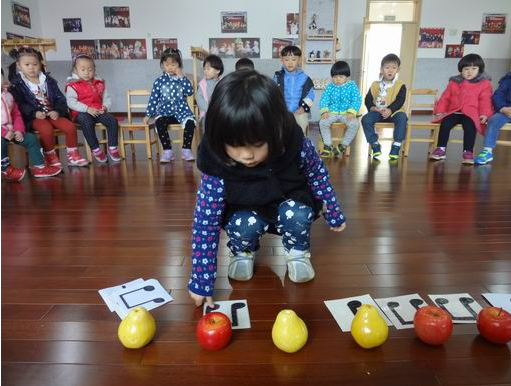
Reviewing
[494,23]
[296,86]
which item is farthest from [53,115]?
[494,23]

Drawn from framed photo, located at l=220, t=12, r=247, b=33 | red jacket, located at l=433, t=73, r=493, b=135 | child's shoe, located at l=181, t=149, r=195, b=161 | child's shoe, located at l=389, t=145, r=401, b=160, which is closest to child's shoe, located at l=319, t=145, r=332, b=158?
child's shoe, located at l=389, t=145, r=401, b=160

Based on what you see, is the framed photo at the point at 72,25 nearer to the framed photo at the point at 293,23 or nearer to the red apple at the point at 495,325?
the framed photo at the point at 293,23

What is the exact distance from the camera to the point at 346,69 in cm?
392

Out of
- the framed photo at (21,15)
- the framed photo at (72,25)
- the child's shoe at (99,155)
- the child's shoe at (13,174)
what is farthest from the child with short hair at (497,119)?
the framed photo at (21,15)

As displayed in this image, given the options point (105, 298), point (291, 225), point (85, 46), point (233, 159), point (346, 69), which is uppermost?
point (85, 46)

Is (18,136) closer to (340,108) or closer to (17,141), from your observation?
(17,141)

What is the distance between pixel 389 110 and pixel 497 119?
3.04 feet

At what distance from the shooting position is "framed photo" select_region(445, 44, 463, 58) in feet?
24.0

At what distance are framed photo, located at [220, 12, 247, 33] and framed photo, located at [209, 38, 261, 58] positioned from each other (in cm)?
17

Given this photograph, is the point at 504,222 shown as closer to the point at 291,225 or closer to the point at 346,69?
the point at 291,225

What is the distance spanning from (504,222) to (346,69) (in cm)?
240

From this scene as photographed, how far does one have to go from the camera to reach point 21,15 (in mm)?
6566

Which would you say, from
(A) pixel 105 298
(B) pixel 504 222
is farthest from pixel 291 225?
(B) pixel 504 222

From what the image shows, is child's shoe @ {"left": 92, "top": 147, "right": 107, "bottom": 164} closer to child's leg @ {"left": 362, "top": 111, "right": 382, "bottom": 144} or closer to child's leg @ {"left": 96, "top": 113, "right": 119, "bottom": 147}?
child's leg @ {"left": 96, "top": 113, "right": 119, "bottom": 147}
